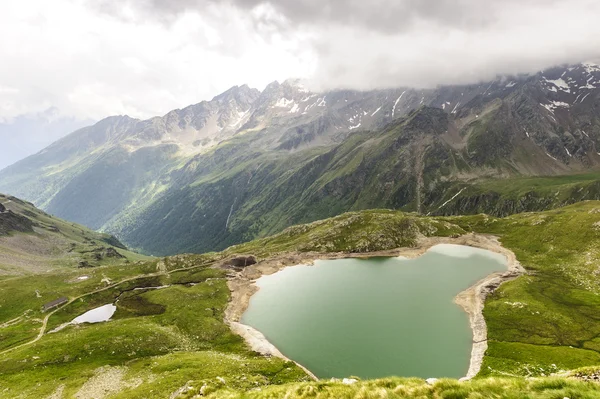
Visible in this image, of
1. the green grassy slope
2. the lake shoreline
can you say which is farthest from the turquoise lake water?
the green grassy slope

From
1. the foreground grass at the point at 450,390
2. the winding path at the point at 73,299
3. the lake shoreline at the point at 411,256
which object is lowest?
the lake shoreline at the point at 411,256

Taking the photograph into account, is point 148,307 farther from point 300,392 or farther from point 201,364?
point 300,392

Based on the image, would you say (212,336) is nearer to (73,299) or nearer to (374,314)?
(374,314)

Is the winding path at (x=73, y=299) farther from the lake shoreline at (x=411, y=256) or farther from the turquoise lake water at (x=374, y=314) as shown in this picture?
the turquoise lake water at (x=374, y=314)

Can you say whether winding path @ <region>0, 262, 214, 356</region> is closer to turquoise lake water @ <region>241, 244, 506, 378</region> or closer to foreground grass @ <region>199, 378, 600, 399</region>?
turquoise lake water @ <region>241, 244, 506, 378</region>

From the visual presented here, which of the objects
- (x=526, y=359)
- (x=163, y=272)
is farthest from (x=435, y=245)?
(x=163, y=272)

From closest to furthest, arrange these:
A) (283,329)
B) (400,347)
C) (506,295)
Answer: (400,347)
(283,329)
(506,295)

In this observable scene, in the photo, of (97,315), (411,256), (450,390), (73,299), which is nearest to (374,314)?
(411,256)

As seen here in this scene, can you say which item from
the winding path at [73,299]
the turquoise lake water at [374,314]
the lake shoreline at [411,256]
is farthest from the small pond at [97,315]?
the turquoise lake water at [374,314]
